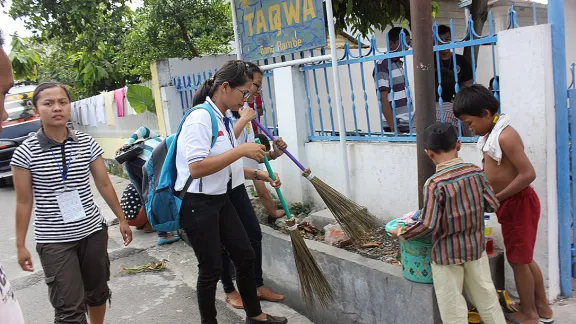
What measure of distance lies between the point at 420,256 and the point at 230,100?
1434 millimetres

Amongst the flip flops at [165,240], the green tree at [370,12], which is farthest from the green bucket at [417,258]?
the green tree at [370,12]

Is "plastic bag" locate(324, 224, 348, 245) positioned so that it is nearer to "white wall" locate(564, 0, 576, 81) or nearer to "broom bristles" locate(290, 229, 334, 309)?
"broom bristles" locate(290, 229, 334, 309)

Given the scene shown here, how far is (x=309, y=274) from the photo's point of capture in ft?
10.6

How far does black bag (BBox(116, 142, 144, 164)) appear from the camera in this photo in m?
4.92

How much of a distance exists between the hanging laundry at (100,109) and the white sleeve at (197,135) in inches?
318

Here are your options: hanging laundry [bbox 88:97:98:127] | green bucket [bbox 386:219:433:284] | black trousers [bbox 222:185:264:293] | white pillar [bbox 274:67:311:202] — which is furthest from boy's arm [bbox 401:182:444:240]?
hanging laundry [bbox 88:97:98:127]

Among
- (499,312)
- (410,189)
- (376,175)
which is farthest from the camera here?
(376,175)

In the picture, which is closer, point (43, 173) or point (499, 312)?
point (499, 312)

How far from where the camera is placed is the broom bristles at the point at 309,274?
10.5 ft

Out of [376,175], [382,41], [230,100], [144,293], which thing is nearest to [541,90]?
[376,175]

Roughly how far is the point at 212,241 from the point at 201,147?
61cm

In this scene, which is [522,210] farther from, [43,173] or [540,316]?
[43,173]

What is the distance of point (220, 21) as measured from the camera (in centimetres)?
816

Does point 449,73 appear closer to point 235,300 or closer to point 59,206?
point 235,300
